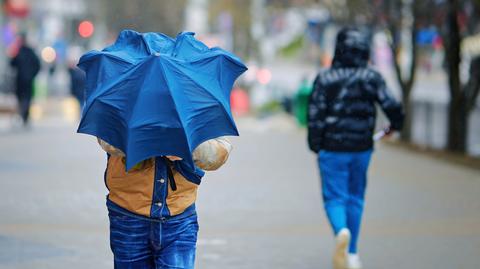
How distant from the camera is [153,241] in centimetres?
513

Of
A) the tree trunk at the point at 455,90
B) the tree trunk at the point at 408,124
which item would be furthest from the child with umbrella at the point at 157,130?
the tree trunk at the point at 408,124

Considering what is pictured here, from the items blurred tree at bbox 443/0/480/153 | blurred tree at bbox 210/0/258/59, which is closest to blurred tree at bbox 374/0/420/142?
blurred tree at bbox 443/0/480/153

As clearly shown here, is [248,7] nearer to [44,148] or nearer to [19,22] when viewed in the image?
[19,22]

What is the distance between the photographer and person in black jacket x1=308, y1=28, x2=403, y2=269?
849 centimetres

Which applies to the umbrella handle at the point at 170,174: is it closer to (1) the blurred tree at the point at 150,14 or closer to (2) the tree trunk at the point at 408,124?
(2) the tree trunk at the point at 408,124

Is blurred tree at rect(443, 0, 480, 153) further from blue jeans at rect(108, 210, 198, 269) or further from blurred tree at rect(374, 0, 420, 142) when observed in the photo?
blue jeans at rect(108, 210, 198, 269)

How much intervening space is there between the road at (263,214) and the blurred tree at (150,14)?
3901 centimetres

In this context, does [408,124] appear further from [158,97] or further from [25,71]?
[158,97]

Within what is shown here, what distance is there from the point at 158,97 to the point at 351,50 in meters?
3.77

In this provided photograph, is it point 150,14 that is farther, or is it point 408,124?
point 150,14

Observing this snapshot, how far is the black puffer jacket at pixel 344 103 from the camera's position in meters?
8.49

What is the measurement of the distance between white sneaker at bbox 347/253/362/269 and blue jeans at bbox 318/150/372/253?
16cm

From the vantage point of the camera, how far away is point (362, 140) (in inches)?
335

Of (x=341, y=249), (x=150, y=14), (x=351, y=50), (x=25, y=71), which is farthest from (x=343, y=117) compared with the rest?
(x=150, y=14)
